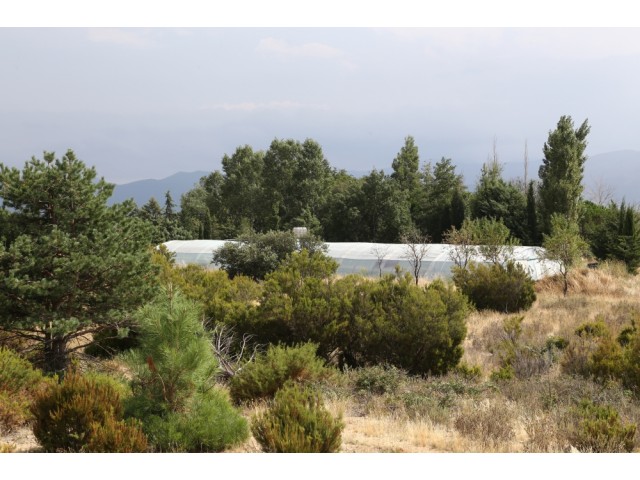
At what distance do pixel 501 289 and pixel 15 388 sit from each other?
14.6 m

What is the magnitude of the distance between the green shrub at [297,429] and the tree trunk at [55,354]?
16.3 feet

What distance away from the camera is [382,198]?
40906 millimetres

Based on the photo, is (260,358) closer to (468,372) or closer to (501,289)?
(468,372)

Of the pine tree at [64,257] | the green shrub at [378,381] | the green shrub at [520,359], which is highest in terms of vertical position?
the pine tree at [64,257]

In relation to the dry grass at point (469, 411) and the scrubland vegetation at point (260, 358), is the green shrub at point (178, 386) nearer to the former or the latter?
the scrubland vegetation at point (260, 358)

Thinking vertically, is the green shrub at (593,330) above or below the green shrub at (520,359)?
above

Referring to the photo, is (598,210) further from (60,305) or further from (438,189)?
(60,305)

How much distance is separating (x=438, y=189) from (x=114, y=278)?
3863cm

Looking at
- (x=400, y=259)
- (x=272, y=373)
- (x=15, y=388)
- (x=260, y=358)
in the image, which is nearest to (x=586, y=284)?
(x=400, y=259)

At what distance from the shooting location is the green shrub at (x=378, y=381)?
29.1 feet

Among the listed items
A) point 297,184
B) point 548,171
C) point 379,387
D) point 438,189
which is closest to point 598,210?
point 548,171

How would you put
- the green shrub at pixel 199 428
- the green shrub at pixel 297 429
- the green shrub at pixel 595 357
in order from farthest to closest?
the green shrub at pixel 595 357 < the green shrub at pixel 199 428 < the green shrub at pixel 297 429

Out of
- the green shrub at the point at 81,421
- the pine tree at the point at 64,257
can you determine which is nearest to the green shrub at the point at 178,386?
the green shrub at the point at 81,421

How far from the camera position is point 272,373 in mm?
8375
